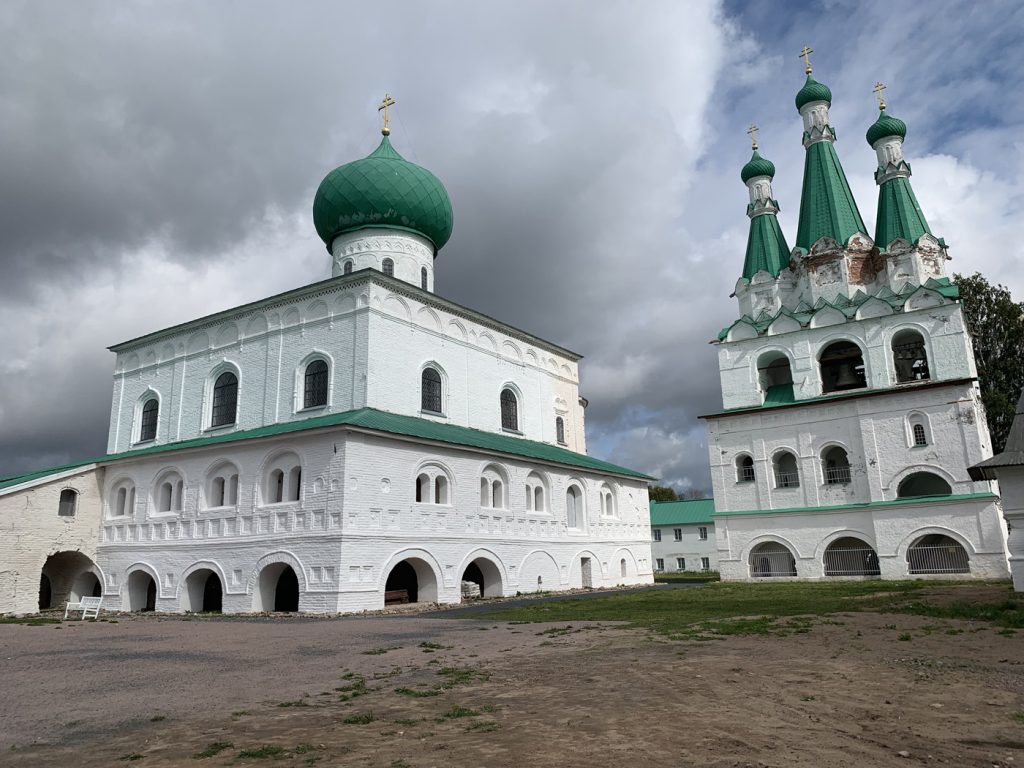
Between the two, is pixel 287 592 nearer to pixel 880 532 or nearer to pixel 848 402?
pixel 880 532

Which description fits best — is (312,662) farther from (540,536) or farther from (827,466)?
(827,466)

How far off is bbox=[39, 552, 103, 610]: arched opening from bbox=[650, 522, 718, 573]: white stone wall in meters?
29.6

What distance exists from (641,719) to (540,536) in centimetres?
1761

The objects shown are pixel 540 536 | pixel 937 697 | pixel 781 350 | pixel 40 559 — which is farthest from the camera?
pixel 781 350

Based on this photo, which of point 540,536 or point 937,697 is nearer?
point 937,697

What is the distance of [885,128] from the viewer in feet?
91.0

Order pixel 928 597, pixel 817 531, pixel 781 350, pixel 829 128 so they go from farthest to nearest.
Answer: pixel 829 128, pixel 781 350, pixel 817 531, pixel 928 597

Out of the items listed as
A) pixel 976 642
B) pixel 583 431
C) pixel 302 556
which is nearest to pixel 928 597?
pixel 976 642

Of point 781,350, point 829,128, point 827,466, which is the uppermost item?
point 829,128

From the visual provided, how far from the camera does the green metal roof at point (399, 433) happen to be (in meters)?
18.3

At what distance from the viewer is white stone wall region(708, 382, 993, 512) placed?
22.9 meters

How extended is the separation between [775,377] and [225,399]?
Answer: 1993cm

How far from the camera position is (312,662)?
8867 mm

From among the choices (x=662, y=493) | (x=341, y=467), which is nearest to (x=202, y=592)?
(x=341, y=467)
